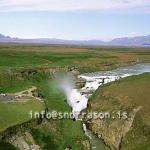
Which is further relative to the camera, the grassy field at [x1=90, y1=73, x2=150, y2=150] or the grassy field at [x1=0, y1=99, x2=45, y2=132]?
the grassy field at [x1=90, y1=73, x2=150, y2=150]

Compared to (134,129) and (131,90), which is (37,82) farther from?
(134,129)

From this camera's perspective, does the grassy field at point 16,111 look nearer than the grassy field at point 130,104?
Yes

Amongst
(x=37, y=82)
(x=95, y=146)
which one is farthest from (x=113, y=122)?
(x=37, y=82)

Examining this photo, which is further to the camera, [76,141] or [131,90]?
[131,90]

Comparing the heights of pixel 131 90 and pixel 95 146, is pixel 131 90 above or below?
above

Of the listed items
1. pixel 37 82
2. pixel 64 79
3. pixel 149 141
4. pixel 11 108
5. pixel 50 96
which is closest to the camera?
pixel 149 141

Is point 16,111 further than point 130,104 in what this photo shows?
No

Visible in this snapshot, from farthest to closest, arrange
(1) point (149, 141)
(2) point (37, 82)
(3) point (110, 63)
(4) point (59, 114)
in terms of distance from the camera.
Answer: (3) point (110, 63), (2) point (37, 82), (4) point (59, 114), (1) point (149, 141)

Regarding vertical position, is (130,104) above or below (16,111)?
below
